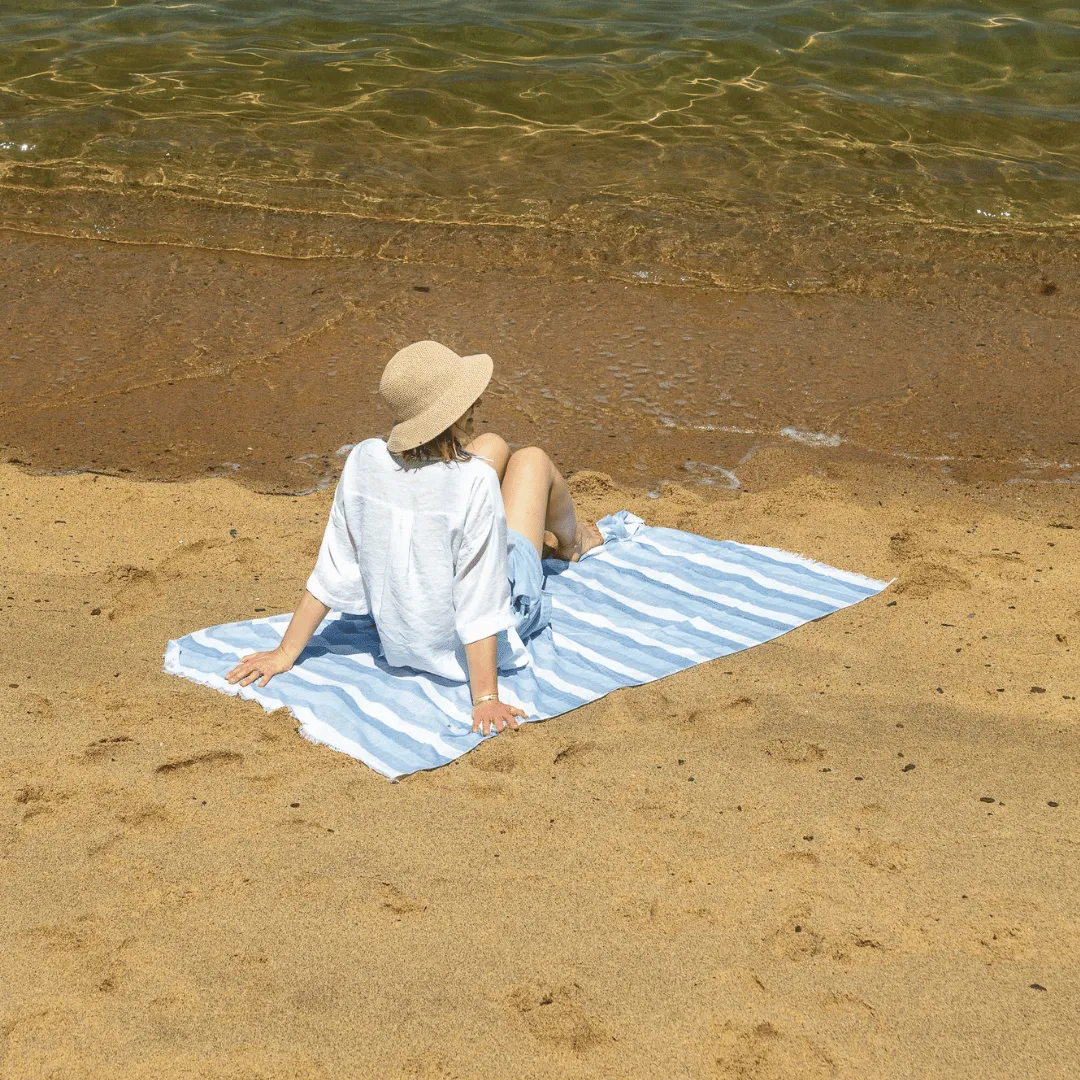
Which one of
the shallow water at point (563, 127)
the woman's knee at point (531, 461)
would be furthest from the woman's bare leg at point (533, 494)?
the shallow water at point (563, 127)

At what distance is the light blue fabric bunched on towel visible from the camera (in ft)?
11.9

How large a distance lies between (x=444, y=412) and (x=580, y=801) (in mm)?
1084

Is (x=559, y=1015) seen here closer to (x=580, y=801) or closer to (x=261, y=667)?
(x=580, y=801)

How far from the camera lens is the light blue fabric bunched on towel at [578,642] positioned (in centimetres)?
363

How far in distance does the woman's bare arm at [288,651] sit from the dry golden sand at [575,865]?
14cm

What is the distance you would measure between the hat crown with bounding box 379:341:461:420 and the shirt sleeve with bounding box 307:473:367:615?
41 cm

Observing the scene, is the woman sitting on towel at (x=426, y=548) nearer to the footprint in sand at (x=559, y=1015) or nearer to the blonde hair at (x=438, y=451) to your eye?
the blonde hair at (x=438, y=451)

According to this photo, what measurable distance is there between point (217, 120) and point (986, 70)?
648 centimetres

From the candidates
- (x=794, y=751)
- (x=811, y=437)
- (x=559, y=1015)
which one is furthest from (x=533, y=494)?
(x=559, y=1015)

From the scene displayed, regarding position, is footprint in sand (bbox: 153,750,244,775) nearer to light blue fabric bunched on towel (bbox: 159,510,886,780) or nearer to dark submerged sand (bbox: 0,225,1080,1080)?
dark submerged sand (bbox: 0,225,1080,1080)

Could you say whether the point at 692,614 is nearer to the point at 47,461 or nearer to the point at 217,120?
the point at 47,461

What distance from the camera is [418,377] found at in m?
3.41

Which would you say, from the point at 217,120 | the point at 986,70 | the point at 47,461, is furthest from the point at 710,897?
the point at 986,70

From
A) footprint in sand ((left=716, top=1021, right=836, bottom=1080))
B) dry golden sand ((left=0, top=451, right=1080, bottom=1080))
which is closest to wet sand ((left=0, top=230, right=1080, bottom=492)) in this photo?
dry golden sand ((left=0, top=451, right=1080, bottom=1080))
